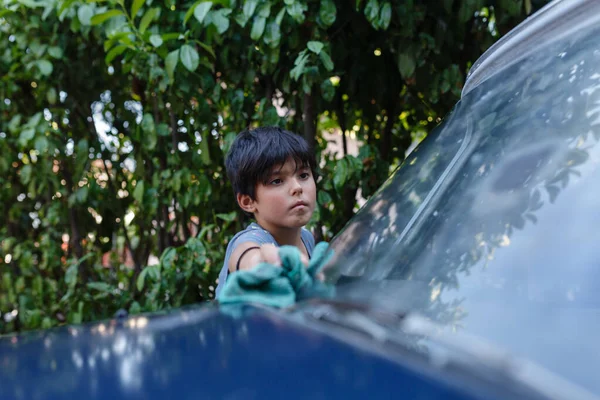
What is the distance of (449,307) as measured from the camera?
88 cm

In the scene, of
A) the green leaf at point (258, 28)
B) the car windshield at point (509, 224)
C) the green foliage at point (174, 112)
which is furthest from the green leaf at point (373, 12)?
the car windshield at point (509, 224)

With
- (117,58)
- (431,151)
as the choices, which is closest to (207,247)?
(117,58)

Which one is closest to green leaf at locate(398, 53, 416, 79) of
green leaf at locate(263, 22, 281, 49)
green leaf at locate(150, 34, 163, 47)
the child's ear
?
green leaf at locate(263, 22, 281, 49)

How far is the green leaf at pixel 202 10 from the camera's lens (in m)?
2.45

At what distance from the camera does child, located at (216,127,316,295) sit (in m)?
1.77

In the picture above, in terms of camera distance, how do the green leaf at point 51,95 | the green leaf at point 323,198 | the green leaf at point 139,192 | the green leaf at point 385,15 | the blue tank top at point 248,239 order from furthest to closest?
the green leaf at point 51,95 → the green leaf at point 139,192 → the green leaf at point 323,198 → the green leaf at point 385,15 → the blue tank top at point 248,239

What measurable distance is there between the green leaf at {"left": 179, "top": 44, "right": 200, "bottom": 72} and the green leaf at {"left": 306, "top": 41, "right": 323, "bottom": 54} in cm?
42

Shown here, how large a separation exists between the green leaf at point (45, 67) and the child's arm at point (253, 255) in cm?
191

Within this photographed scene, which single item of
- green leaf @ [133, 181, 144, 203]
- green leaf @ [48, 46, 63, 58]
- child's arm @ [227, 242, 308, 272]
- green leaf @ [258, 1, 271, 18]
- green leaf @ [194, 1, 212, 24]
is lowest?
child's arm @ [227, 242, 308, 272]

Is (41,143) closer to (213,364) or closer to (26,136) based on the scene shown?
(26,136)

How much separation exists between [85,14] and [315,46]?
3.16ft

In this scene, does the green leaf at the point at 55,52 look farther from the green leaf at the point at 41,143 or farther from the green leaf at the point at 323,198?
the green leaf at the point at 323,198

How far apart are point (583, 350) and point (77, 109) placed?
334cm

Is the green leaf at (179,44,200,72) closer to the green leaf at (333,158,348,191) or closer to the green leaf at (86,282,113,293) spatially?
the green leaf at (333,158,348,191)
